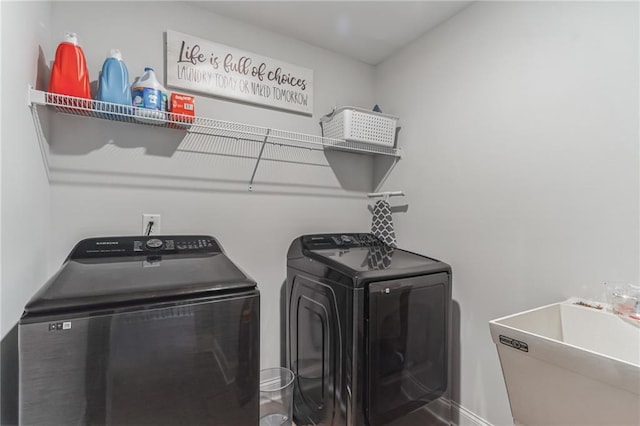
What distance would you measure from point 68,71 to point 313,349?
1759 millimetres

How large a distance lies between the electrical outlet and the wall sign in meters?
0.75

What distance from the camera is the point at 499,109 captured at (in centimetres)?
165

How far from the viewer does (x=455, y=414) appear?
1831 mm

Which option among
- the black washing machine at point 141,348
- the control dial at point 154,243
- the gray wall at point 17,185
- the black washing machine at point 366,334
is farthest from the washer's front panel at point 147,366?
the control dial at point 154,243

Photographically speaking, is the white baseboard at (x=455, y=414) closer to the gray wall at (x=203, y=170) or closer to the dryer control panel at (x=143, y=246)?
the gray wall at (x=203, y=170)

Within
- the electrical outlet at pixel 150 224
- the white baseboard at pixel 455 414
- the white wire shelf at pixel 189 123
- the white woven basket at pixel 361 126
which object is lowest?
the white baseboard at pixel 455 414

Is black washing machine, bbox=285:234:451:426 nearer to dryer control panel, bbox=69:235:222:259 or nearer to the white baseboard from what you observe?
the white baseboard

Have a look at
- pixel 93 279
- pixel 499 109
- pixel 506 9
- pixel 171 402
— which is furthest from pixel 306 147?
pixel 171 402

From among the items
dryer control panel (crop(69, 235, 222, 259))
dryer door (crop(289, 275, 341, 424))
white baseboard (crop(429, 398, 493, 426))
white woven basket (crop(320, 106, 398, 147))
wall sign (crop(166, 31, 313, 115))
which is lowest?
white baseboard (crop(429, 398, 493, 426))

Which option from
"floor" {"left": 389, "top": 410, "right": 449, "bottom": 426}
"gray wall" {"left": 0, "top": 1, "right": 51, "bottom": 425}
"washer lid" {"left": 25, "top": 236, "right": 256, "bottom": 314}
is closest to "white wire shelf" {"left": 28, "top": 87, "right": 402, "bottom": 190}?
"gray wall" {"left": 0, "top": 1, "right": 51, "bottom": 425}

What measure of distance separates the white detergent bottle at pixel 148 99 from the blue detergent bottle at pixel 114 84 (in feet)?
0.16

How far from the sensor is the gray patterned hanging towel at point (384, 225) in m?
2.18

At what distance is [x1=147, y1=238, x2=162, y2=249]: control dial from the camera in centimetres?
148

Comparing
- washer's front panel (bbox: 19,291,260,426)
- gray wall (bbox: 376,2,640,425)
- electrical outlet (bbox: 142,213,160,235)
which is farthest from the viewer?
electrical outlet (bbox: 142,213,160,235)
